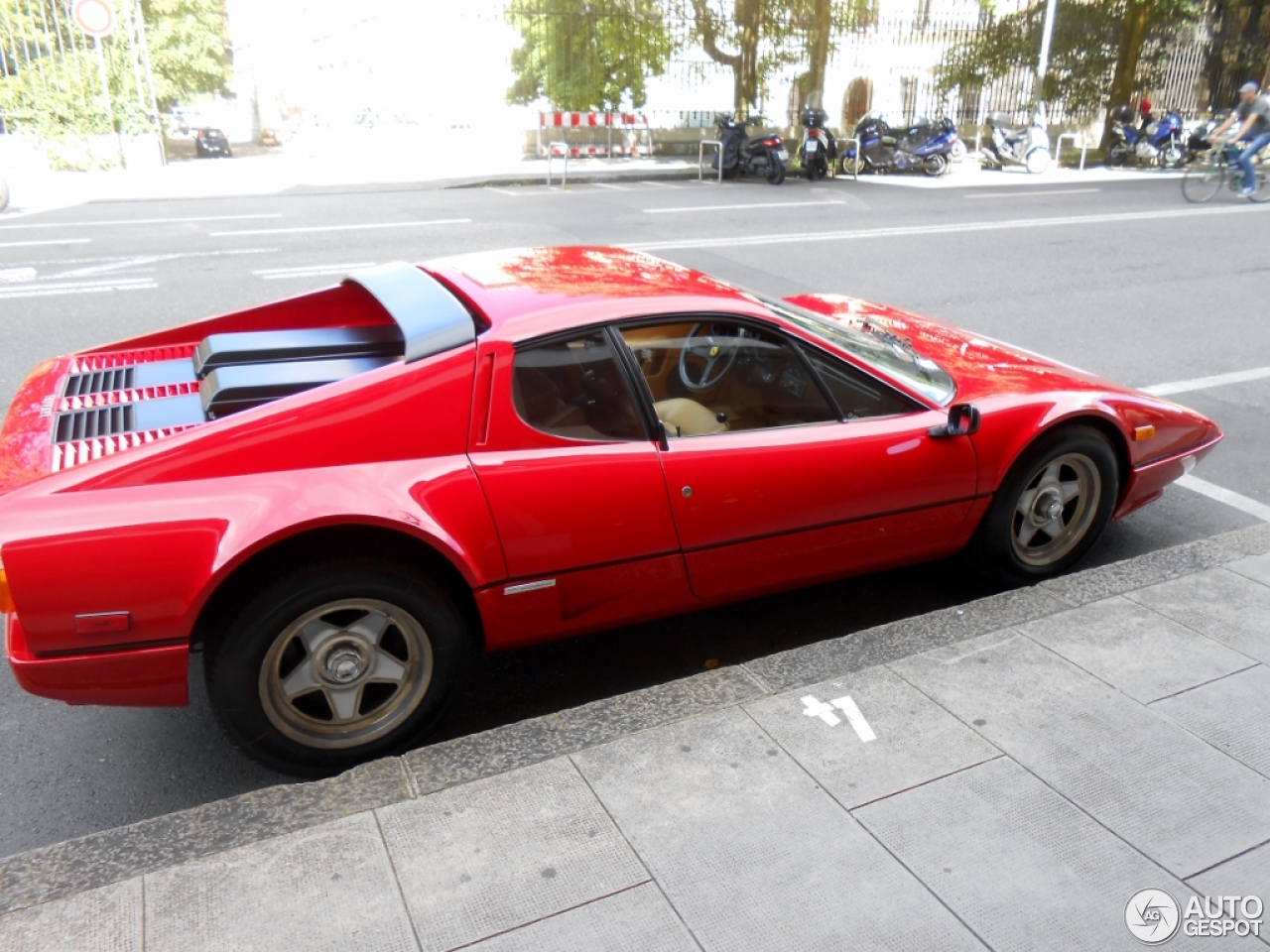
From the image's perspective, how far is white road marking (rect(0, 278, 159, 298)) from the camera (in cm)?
910

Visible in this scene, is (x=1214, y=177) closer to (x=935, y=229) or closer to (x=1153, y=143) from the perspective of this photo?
(x=935, y=229)

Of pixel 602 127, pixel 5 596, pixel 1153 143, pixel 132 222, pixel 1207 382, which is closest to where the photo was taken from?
pixel 5 596

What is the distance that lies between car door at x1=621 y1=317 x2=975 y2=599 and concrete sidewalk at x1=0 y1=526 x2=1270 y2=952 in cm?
36

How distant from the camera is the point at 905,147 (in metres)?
21.7

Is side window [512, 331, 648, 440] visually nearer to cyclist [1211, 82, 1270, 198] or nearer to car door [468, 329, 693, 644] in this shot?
car door [468, 329, 693, 644]

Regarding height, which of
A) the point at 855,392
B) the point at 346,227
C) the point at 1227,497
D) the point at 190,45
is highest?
the point at 190,45

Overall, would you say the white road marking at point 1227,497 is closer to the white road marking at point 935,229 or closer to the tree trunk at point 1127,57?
the white road marking at point 935,229

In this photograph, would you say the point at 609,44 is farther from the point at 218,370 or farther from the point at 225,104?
the point at 218,370

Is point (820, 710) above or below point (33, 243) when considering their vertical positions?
below

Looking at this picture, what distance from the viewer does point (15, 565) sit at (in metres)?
2.46

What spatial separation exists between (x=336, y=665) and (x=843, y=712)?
1.45 meters

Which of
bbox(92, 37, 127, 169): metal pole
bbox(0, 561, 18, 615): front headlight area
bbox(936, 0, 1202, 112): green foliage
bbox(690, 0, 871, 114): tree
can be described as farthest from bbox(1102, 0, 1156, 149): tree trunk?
bbox(0, 561, 18, 615): front headlight area

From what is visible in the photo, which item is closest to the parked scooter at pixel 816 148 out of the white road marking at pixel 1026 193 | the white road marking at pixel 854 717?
the white road marking at pixel 1026 193

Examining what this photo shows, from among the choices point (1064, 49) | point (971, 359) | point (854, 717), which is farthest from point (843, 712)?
point (1064, 49)
